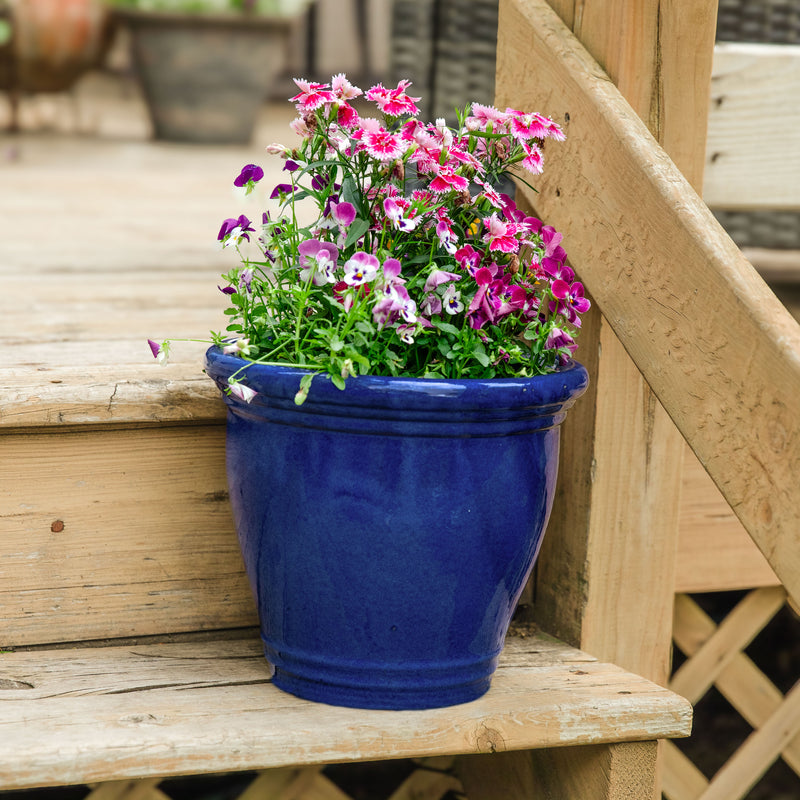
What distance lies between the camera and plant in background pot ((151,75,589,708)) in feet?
2.75

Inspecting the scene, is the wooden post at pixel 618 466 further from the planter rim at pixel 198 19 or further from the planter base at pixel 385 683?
the planter rim at pixel 198 19

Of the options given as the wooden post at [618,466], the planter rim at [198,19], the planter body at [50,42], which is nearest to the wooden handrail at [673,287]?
the wooden post at [618,466]

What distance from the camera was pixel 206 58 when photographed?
3805mm

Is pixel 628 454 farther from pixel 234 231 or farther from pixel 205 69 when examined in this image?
pixel 205 69

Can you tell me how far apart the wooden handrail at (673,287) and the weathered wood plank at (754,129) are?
0.28 metres

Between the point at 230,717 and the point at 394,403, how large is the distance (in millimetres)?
306

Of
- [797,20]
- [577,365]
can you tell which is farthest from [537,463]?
[797,20]

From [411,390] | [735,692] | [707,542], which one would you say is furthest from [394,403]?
[735,692]

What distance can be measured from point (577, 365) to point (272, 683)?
40cm

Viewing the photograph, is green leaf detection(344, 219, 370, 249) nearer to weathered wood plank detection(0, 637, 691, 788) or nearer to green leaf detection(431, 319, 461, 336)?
green leaf detection(431, 319, 461, 336)

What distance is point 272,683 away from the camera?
3.18 feet

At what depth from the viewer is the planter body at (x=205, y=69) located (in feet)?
12.4

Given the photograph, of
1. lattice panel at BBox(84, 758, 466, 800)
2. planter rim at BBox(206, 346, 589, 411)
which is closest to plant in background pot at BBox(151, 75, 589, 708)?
planter rim at BBox(206, 346, 589, 411)

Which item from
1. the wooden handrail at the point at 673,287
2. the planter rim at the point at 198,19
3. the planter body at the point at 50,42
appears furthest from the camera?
the planter body at the point at 50,42
